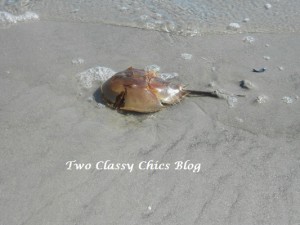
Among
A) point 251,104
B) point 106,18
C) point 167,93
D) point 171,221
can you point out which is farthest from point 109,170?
point 106,18

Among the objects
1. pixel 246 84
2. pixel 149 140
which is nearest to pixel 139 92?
pixel 149 140

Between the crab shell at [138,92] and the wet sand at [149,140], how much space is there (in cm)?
8

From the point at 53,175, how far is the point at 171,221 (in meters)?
0.80

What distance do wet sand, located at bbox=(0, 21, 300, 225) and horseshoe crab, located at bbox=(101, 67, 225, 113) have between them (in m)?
0.07

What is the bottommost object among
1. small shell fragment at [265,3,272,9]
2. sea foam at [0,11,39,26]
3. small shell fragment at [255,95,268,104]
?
sea foam at [0,11,39,26]

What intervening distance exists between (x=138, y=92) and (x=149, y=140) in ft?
1.24

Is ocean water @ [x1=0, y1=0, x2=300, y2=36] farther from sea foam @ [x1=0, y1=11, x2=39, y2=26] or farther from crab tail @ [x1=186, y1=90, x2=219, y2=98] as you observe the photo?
crab tail @ [x1=186, y1=90, x2=219, y2=98]

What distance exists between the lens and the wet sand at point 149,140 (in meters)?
2.39

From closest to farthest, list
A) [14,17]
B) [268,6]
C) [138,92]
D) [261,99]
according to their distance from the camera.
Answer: [138,92]
[261,99]
[14,17]
[268,6]

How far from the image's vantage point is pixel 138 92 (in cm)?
297

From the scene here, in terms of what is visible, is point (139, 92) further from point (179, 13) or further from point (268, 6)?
point (268, 6)

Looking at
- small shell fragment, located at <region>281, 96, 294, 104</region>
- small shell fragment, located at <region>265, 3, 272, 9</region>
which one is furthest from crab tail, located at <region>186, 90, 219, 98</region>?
small shell fragment, located at <region>265, 3, 272, 9</region>

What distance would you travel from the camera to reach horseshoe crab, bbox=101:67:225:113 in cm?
299

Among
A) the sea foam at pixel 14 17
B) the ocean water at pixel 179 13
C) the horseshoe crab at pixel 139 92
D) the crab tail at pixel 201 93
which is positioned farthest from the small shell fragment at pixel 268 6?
the sea foam at pixel 14 17
